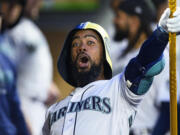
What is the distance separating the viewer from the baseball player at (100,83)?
482cm

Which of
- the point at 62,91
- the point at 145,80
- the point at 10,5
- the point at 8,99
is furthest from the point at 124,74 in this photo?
the point at 62,91

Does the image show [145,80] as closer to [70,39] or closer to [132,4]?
[70,39]

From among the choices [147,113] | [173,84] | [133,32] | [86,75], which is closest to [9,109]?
[147,113]

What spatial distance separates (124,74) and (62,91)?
820 cm

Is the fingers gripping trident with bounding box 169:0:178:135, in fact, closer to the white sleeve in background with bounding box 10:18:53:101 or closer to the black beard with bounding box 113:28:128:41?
the black beard with bounding box 113:28:128:41

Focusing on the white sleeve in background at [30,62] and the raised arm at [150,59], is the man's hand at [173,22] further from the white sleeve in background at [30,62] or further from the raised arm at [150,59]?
the white sleeve in background at [30,62]

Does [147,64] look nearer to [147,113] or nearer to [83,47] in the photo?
[83,47]

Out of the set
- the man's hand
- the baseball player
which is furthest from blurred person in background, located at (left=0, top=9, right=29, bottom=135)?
the man's hand

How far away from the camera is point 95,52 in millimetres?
5305

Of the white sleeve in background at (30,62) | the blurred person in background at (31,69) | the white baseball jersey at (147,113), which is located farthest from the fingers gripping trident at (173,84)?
the white sleeve in background at (30,62)

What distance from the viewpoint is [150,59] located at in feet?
15.8

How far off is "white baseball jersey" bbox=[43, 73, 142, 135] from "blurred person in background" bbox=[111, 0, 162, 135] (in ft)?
7.92

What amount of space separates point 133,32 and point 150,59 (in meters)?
3.40

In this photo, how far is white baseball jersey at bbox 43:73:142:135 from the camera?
4949 mm
